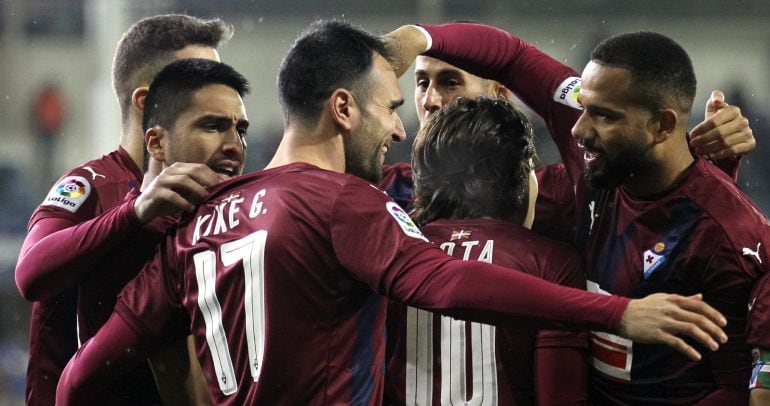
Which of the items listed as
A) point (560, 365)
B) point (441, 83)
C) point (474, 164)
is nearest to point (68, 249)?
point (474, 164)

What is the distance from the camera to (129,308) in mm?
3082

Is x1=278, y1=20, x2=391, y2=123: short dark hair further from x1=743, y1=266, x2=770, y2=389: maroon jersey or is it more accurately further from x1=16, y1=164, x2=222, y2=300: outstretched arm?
x1=743, y1=266, x2=770, y2=389: maroon jersey

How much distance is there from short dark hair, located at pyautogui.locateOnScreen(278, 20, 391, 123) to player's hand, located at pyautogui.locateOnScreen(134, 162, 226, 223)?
0.94 ft

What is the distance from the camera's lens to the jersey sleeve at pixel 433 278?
2.45 metres

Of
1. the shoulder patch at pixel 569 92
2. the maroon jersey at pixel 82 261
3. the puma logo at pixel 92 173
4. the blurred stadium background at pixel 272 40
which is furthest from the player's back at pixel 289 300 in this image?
the blurred stadium background at pixel 272 40

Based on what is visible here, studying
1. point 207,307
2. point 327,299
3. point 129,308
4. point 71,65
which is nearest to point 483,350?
point 327,299

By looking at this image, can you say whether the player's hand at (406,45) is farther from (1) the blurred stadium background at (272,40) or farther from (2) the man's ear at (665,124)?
(1) the blurred stadium background at (272,40)

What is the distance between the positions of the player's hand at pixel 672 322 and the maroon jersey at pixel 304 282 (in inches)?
10.0

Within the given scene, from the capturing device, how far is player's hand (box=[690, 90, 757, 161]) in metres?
3.46

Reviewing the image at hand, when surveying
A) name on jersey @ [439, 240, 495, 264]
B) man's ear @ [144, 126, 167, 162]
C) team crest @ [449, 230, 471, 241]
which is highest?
man's ear @ [144, 126, 167, 162]

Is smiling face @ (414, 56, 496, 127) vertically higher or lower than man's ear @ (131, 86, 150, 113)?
higher

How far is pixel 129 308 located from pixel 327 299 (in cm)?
64

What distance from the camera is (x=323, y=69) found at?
3.04 metres

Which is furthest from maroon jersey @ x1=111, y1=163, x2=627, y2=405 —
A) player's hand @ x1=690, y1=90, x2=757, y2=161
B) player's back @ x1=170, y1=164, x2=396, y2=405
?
player's hand @ x1=690, y1=90, x2=757, y2=161
